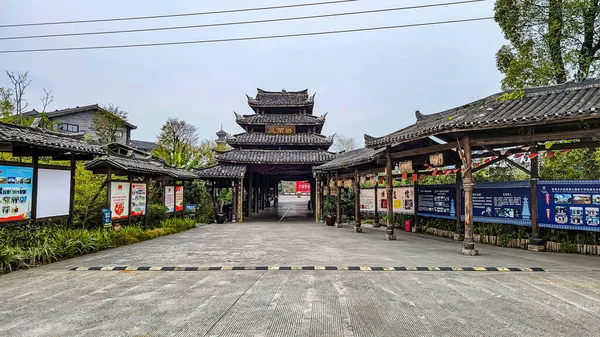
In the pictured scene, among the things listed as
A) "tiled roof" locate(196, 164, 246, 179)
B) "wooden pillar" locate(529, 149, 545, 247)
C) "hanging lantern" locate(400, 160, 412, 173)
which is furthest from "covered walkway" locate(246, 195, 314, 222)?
"wooden pillar" locate(529, 149, 545, 247)

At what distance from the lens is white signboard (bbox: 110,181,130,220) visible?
11195 mm

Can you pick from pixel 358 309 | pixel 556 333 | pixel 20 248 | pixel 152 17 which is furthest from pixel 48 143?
pixel 556 333

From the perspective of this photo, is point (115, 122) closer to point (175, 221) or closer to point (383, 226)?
point (175, 221)

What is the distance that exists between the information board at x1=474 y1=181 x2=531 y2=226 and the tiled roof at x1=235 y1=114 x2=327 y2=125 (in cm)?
1518

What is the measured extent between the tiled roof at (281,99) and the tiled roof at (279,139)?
3018mm

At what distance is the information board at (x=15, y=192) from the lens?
755 centimetres

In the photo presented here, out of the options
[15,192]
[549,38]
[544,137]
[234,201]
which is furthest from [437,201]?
[15,192]

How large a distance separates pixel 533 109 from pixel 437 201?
586 cm

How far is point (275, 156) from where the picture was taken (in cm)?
2267

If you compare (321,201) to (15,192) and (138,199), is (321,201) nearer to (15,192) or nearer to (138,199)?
(138,199)

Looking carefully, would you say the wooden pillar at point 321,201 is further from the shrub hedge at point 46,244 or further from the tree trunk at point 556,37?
the tree trunk at point 556,37

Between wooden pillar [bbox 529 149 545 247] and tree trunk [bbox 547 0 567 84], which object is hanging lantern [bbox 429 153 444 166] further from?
tree trunk [bbox 547 0 567 84]

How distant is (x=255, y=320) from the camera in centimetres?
412

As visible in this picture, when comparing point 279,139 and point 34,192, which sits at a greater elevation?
point 279,139
